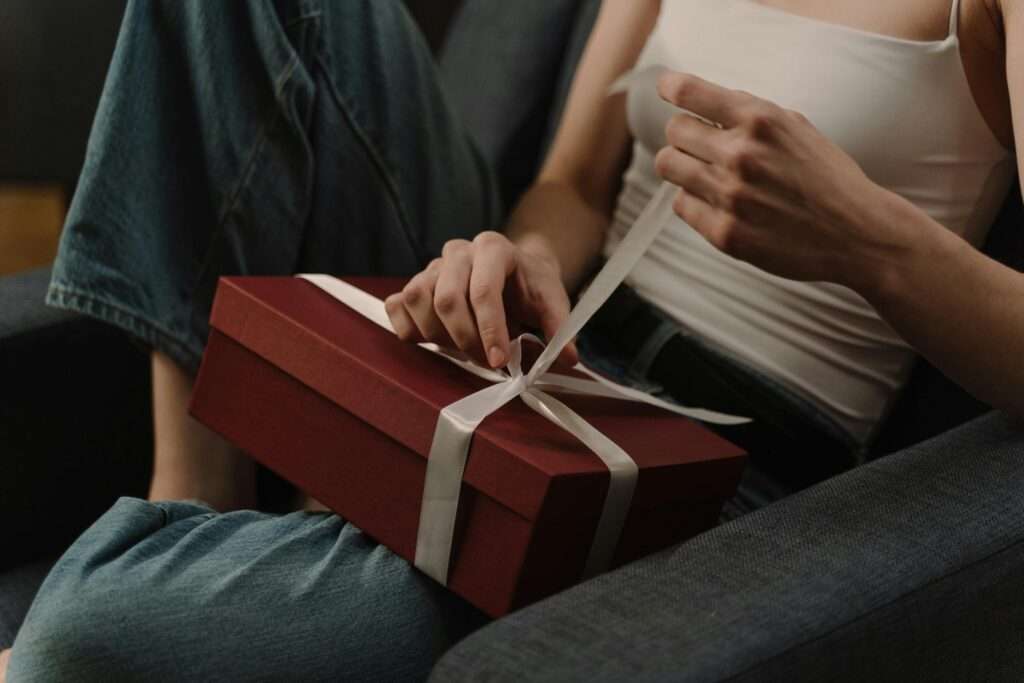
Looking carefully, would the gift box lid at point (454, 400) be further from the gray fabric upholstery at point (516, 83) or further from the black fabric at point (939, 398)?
the gray fabric upholstery at point (516, 83)

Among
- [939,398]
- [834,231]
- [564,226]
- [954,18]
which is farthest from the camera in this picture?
[564,226]

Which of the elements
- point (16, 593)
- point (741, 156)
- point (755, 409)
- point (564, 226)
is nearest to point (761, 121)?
point (741, 156)

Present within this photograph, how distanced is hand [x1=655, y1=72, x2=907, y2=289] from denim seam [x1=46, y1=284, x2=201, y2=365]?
38cm

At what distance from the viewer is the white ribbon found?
2.05 feet

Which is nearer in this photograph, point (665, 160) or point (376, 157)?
point (665, 160)

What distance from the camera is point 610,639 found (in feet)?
1.61

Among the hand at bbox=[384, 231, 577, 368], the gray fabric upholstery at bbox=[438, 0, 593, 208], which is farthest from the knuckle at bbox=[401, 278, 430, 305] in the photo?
the gray fabric upholstery at bbox=[438, 0, 593, 208]

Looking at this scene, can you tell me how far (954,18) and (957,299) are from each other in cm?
22

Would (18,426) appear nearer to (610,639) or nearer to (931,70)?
(610,639)

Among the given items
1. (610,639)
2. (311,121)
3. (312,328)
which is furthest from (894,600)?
(311,121)

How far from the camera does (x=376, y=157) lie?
0.89 meters

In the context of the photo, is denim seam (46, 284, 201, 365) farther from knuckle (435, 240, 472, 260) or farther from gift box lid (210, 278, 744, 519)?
knuckle (435, 240, 472, 260)

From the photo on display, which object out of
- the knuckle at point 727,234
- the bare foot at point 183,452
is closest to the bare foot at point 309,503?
the bare foot at point 183,452

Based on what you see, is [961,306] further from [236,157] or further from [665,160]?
[236,157]
